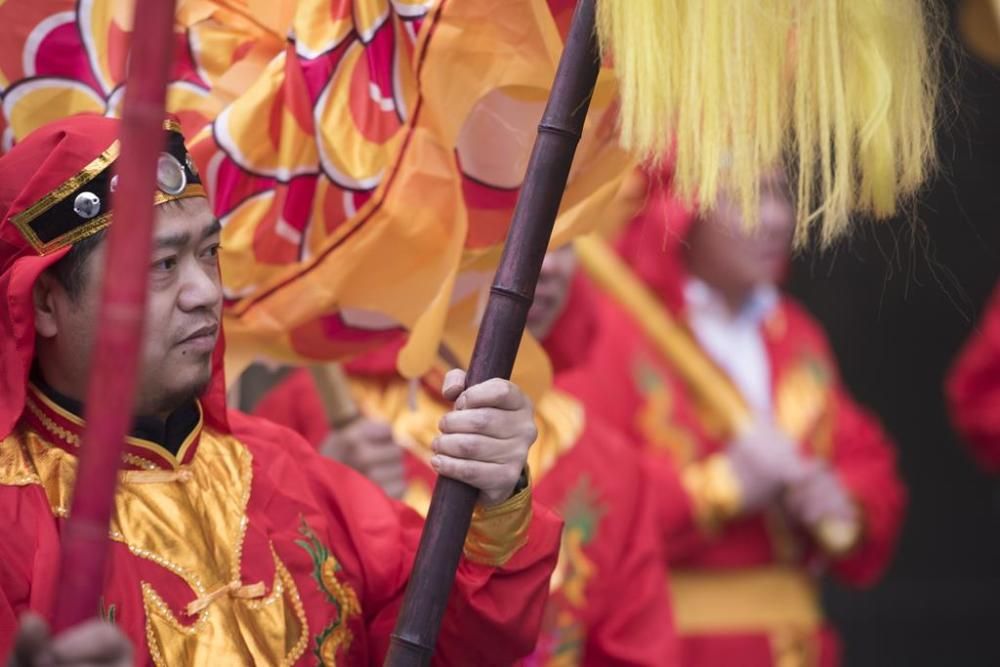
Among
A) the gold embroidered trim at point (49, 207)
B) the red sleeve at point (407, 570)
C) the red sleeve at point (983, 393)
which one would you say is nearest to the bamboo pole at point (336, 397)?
the red sleeve at point (407, 570)

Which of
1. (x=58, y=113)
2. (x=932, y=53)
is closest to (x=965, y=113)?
(x=932, y=53)

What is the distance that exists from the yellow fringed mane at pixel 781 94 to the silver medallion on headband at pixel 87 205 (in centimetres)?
63

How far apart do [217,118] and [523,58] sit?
1.55ft

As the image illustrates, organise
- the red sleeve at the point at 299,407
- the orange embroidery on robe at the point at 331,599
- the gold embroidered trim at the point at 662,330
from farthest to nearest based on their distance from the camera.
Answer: the gold embroidered trim at the point at 662,330
the red sleeve at the point at 299,407
the orange embroidery on robe at the point at 331,599

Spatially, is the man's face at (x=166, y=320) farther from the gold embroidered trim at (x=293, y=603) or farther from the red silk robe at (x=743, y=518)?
the red silk robe at (x=743, y=518)

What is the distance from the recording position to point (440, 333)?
2.68 meters

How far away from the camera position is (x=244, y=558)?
2332 millimetres

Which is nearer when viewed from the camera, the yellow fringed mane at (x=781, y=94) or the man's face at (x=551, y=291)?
the yellow fringed mane at (x=781, y=94)

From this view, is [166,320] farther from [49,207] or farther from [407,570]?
[407,570]

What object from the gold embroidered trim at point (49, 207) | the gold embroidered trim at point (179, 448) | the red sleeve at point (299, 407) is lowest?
the red sleeve at point (299, 407)

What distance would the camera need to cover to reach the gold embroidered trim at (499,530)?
2252mm

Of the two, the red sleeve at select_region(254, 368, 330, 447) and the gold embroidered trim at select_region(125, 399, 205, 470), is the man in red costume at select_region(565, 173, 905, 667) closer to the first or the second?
the red sleeve at select_region(254, 368, 330, 447)

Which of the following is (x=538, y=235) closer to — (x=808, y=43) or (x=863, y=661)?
(x=808, y=43)

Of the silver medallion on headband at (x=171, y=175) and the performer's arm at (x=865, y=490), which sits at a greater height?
the silver medallion on headband at (x=171, y=175)
